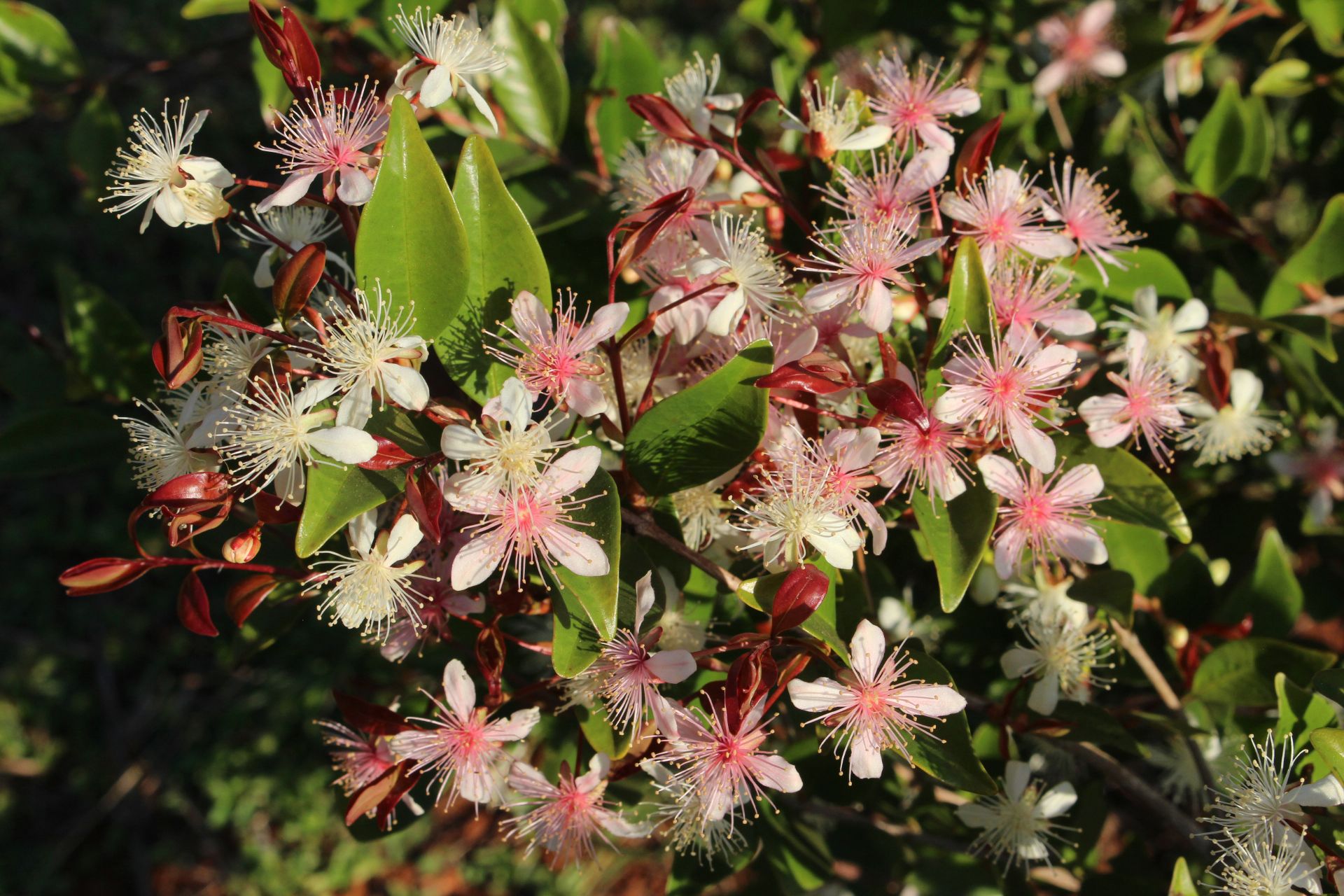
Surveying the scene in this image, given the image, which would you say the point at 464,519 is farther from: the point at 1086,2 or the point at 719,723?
the point at 1086,2

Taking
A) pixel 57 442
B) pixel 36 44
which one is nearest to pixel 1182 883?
pixel 57 442

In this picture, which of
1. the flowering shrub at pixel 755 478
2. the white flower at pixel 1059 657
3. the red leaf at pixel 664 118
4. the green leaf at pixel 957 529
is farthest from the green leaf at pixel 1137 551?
the red leaf at pixel 664 118

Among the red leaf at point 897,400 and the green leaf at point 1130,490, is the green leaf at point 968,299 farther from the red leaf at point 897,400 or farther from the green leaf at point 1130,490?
the green leaf at point 1130,490

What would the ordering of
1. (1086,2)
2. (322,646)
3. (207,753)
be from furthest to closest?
(207,753) < (322,646) < (1086,2)

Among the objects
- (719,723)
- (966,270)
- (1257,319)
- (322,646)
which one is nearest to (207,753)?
(322,646)

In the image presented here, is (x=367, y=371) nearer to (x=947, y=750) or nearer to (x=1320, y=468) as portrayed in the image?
(x=947, y=750)

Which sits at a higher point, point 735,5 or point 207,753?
point 735,5

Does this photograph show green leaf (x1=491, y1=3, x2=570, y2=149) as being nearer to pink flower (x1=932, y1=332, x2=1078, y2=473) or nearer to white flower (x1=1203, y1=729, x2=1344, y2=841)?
pink flower (x1=932, y1=332, x2=1078, y2=473)
